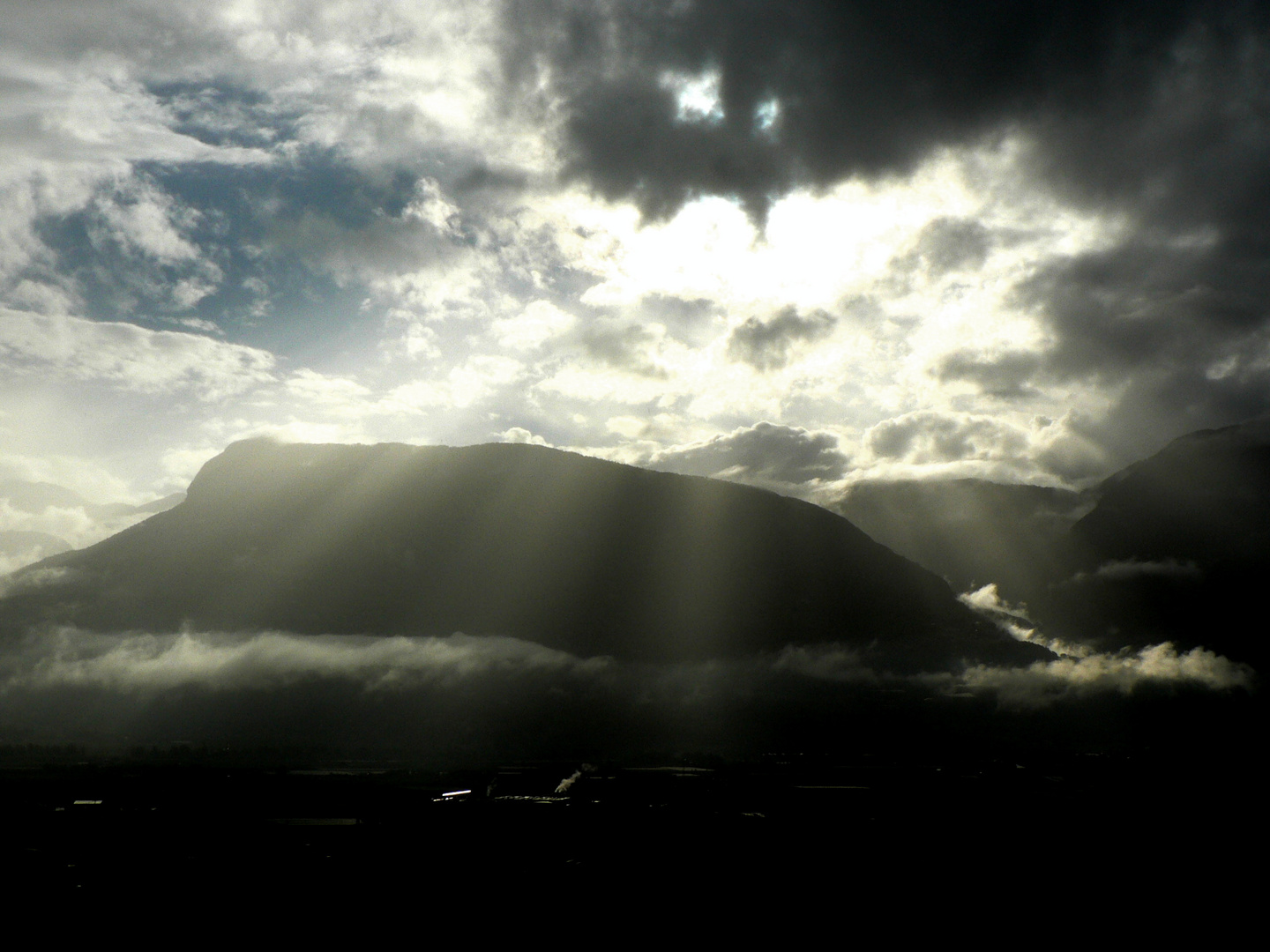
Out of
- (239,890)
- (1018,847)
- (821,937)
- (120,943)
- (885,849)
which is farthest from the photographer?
(1018,847)

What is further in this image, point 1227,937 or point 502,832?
point 502,832

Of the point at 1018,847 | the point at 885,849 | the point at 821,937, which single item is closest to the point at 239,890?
the point at 821,937

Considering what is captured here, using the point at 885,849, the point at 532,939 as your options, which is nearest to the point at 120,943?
the point at 532,939

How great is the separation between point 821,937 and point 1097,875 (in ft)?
291

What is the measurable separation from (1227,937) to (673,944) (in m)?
83.0

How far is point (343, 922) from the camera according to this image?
108625 millimetres

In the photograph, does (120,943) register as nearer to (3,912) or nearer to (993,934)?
(3,912)

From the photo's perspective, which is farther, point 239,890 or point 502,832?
point 502,832

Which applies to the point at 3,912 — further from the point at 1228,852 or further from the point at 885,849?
the point at 1228,852

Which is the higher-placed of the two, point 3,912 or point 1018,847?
point 3,912

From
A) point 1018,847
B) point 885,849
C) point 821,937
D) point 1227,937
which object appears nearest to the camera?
point 821,937

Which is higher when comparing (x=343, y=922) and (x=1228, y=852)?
(x=343, y=922)

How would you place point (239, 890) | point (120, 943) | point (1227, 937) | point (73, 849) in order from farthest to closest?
point (73, 849) < point (239, 890) < point (1227, 937) < point (120, 943)

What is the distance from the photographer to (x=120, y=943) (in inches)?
3814
